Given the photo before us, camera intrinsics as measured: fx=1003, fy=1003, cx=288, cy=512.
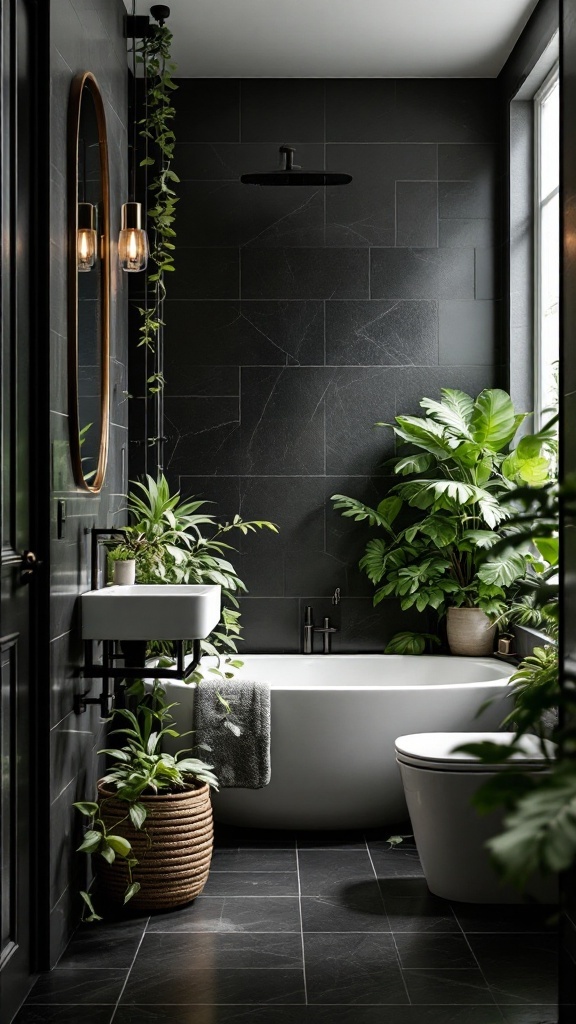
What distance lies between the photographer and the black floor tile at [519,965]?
2586 mm

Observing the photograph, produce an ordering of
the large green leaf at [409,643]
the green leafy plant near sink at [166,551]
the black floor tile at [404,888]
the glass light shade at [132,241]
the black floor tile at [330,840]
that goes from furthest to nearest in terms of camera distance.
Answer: the large green leaf at [409,643], the black floor tile at [330,840], the green leafy plant near sink at [166,551], the glass light shade at [132,241], the black floor tile at [404,888]

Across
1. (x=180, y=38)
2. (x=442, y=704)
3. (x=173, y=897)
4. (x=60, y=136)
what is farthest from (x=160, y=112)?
(x=173, y=897)

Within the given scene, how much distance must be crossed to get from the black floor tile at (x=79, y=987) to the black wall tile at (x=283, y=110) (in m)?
3.51

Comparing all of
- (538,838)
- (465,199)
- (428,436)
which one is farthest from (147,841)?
(465,199)

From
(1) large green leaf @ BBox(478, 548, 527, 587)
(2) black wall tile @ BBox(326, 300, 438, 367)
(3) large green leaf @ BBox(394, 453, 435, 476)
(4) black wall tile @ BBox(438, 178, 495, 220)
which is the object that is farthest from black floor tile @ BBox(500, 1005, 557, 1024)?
(4) black wall tile @ BBox(438, 178, 495, 220)

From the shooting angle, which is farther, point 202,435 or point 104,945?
point 202,435

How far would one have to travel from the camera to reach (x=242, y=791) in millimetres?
3787

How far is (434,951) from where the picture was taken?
2836 mm

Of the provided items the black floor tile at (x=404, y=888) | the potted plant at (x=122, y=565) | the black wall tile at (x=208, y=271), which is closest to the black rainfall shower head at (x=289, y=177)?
the black wall tile at (x=208, y=271)

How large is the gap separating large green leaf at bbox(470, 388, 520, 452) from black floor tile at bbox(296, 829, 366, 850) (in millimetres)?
1690

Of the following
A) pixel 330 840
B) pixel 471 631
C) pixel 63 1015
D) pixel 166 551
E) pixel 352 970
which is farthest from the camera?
pixel 471 631

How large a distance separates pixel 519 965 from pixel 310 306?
288 centimetres

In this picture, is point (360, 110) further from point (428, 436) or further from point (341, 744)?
point (341, 744)

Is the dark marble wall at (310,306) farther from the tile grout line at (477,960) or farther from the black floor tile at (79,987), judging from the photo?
the black floor tile at (79,987)
